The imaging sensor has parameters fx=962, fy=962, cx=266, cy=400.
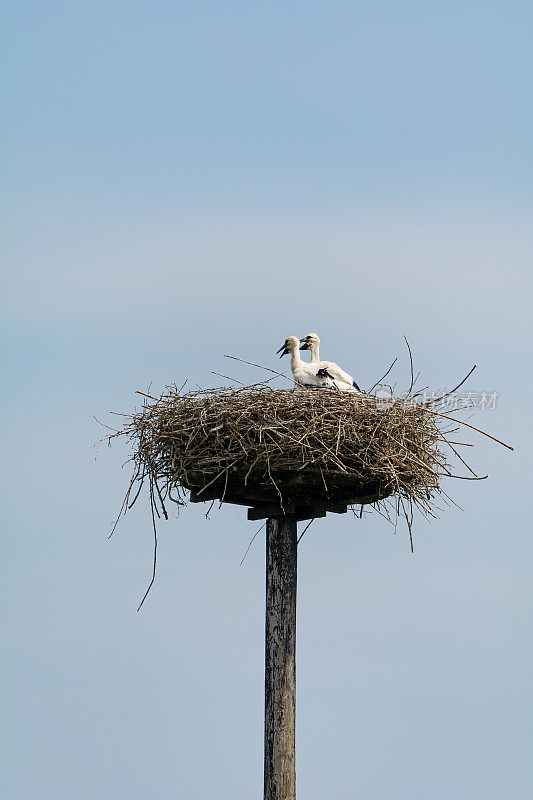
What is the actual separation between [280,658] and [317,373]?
198 cm

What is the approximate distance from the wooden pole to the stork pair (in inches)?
38.0

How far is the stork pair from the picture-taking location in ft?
22.1

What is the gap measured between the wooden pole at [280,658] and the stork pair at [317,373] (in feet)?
3.17

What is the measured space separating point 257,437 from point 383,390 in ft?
3.67

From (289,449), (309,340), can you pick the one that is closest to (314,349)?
(309,340)

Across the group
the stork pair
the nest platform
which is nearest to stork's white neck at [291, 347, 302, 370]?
the stork pair

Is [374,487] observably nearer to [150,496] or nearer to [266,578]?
[266,578]

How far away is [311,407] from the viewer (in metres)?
6.02

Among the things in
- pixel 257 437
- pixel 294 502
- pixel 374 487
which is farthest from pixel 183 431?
pixel 374 487

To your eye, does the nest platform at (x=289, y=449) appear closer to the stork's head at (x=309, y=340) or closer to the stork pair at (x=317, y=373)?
the stork pair at (x=317, y=373)

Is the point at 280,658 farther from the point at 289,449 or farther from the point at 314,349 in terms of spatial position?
the point at 314,349

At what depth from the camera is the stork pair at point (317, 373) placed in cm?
673

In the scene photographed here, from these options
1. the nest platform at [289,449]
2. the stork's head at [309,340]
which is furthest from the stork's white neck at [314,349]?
the nest platform at [289,449]

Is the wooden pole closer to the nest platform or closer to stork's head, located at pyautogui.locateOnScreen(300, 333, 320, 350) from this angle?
the nest platform
